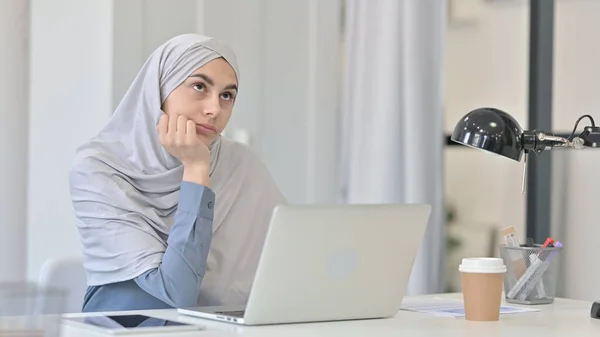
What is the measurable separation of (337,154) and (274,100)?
35 centimetres

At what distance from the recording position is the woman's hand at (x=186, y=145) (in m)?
2.02

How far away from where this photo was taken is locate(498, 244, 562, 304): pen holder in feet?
6.36

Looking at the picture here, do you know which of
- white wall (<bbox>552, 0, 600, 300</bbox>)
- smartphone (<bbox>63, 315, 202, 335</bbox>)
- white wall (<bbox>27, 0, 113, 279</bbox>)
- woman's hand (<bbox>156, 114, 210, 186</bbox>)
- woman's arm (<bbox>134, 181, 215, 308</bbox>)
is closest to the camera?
smartphone (<bbox>63, 315, 202, 335</bbox>)

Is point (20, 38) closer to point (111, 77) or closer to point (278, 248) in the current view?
point (111, 77)

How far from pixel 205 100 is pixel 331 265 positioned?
2.49 feet

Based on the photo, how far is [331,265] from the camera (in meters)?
1.54

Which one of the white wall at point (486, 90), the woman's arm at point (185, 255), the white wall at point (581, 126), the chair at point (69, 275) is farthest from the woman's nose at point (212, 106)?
the white wall at point (486, 90)

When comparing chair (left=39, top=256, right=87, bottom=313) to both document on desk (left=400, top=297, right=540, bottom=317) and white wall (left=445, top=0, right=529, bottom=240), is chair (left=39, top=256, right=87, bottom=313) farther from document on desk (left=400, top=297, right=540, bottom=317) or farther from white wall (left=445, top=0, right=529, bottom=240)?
white wall (left=445, top=0, right=529, bottom=240)

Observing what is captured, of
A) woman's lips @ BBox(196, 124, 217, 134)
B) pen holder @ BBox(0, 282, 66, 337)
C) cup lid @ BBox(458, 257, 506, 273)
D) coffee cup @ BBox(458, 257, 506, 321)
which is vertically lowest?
coffee cup @ BBox(458, 257, 506, 321)

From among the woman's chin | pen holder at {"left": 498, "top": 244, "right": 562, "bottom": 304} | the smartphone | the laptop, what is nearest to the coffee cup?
Result: the laptop

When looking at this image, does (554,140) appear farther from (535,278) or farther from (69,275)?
(69,275)

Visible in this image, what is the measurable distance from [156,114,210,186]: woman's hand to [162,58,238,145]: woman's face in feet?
0.19

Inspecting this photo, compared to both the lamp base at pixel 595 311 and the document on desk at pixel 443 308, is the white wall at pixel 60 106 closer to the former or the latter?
the document on desk at pixel 443 308

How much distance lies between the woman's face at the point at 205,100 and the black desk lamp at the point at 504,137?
64 centimetres
